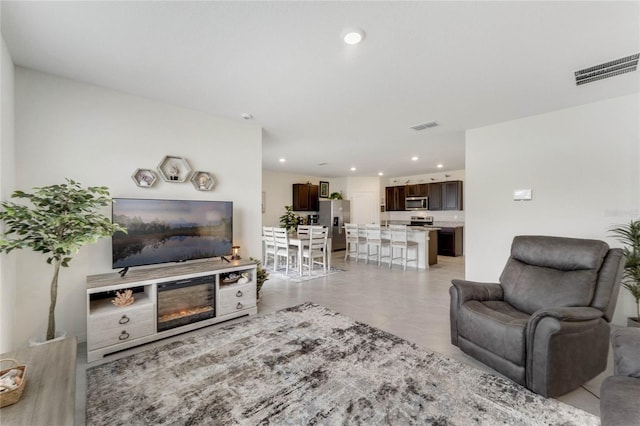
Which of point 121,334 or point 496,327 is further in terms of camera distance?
point 121,334

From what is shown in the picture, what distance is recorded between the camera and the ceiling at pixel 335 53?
1.69m

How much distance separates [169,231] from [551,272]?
381cm

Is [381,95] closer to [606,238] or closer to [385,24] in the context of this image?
[385,24]

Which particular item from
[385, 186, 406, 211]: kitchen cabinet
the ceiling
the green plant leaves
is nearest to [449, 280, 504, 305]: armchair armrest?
the ceiling

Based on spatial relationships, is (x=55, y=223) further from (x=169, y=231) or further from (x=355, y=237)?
(x=355, y=237)

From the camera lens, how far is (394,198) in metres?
9.42

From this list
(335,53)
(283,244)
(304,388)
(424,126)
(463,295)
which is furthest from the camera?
(283,244)

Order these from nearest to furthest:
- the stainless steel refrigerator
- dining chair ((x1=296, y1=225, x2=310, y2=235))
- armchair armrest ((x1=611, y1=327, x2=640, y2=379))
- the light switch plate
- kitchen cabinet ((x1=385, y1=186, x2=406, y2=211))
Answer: armchair armrest ((x1=611, y1=327, x2=640, y2=379))
the light switch plate
dining chair ((x1=296, y1=225, x2=310, y2=235))
the stainless steel refrigerator
kitchen cabinet ((x1=385, y1=186, x2=406, y2=211))

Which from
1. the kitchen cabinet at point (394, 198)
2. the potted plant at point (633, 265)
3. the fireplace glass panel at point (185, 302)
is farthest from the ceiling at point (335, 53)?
the kitchen cabinet at point (394, 198)

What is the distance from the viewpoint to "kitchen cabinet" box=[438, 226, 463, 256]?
7668mm

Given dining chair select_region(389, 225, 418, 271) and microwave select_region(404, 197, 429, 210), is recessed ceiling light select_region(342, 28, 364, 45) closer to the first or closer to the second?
dining chair select_region(389, 225, 418, 271)

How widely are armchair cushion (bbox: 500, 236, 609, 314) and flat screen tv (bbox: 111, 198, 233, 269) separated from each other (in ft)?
10.4

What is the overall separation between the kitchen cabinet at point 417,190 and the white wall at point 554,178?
4.46 metres

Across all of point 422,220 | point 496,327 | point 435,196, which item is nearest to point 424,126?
point 496,327
